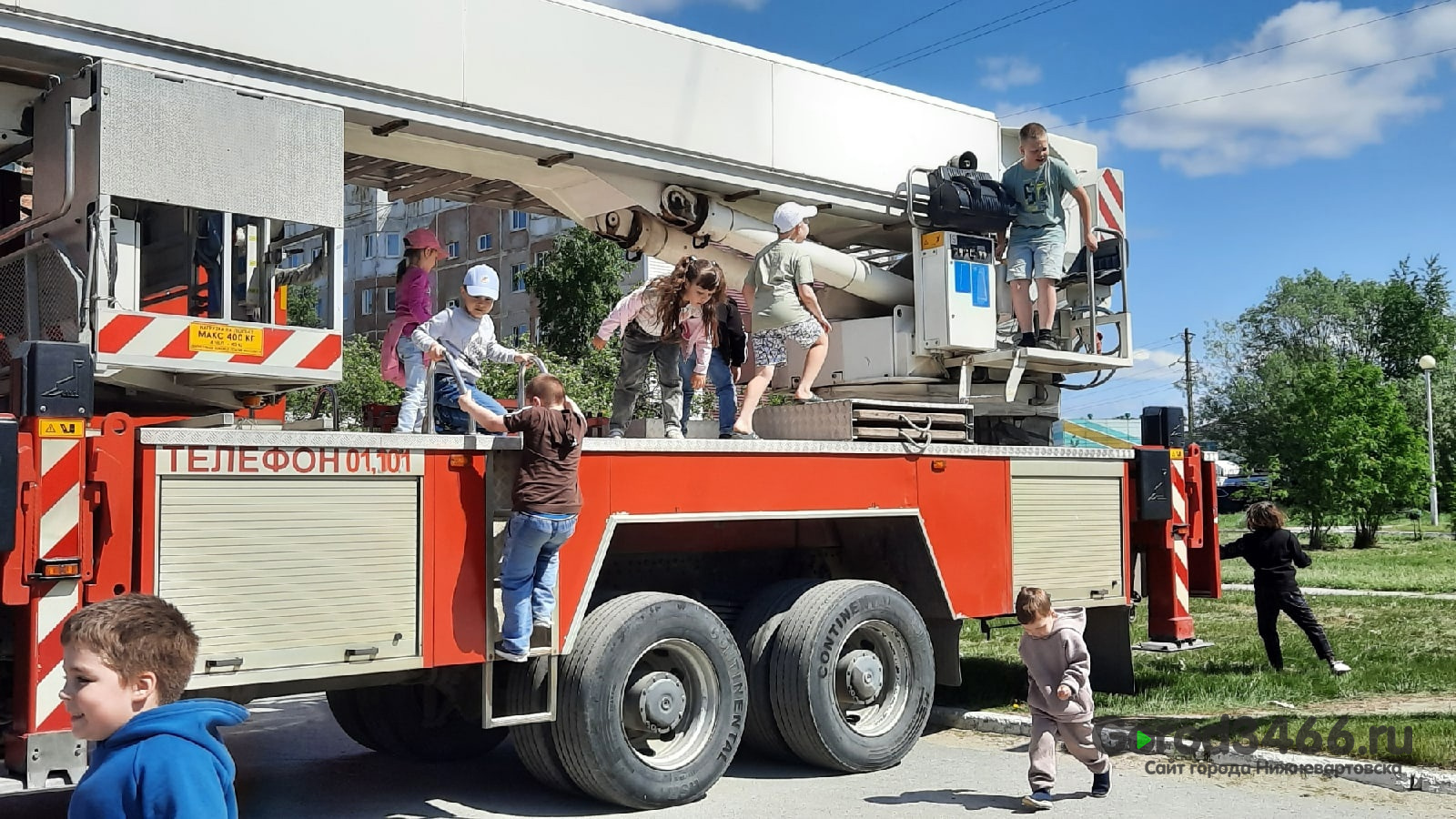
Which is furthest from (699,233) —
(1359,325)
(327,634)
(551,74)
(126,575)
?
(1359,325)

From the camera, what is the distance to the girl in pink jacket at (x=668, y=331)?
25.1 ft

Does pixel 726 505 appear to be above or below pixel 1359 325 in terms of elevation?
below

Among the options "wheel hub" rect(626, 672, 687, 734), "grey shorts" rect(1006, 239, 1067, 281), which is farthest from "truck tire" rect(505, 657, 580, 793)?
"grey shorts" rect(1006, 239, 1067, 281)

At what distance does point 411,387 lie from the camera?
7004 millimetres

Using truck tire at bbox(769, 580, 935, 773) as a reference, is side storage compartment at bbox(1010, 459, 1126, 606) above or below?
above

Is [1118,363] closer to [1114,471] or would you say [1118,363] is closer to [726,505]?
[1114,471]

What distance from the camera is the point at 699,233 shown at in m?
8.34

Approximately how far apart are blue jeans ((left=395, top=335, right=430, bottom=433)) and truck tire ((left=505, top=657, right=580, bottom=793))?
1.35 metres

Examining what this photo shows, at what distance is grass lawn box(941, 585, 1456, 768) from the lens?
26.2 feet

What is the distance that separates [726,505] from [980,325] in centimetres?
265

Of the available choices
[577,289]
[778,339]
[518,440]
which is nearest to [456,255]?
[577,289]

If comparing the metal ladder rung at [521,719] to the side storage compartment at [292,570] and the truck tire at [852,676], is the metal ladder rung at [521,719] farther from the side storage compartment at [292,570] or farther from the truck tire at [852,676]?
the truck tire at [852,676]

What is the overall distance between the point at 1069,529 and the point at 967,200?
84.3 inches

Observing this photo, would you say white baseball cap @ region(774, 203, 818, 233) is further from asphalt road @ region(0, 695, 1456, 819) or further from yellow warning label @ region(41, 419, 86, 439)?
yellow warning label @ region(41, 419, 86, 439)
